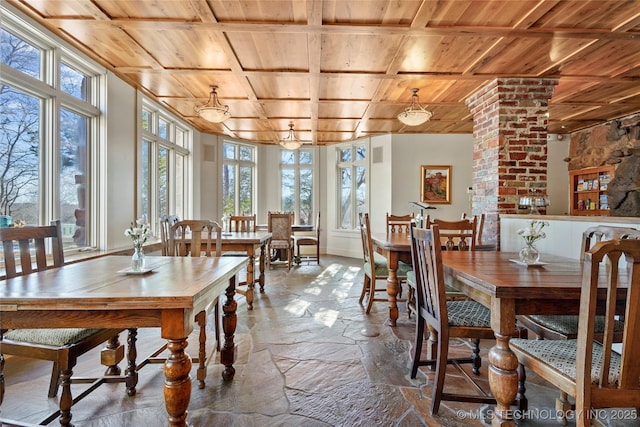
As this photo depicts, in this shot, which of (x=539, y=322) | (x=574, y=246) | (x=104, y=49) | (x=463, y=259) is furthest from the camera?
(x=104, y=49)

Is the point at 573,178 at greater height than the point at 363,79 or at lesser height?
lesser

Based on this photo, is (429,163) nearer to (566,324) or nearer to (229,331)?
(566,324)

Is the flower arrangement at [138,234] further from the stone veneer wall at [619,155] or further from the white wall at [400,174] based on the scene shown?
the stone veneer wall at [619,155]

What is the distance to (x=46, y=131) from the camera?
2.83 m

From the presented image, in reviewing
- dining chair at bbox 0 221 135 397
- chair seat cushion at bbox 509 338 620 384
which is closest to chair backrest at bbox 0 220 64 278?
dining chair at bbox 0 221 135 397

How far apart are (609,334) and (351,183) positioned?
677cm

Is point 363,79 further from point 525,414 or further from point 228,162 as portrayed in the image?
point 228,162

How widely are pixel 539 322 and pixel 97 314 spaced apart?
217 centimetres

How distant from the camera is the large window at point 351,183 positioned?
7473mm

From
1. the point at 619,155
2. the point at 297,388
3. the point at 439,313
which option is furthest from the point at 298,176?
the point at 439,313

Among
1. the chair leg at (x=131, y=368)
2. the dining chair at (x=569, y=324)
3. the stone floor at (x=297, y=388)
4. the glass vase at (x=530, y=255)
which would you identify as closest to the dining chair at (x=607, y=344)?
the dining chair at (x=569, y=324)

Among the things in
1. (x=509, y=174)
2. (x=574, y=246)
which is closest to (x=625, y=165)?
(x=509, y=174)

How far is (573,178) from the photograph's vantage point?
20.9ft

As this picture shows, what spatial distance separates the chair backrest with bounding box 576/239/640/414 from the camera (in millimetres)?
1000
